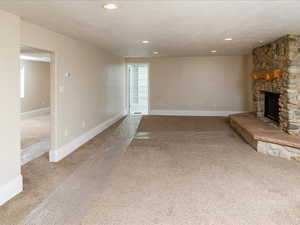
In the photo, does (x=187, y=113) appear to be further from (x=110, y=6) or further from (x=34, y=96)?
(x=110, y=6)

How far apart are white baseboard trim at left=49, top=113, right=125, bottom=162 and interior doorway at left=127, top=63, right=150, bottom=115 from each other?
3.42 metres

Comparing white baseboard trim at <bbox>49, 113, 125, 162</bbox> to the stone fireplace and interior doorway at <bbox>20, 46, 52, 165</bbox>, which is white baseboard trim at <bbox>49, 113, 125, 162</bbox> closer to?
interior doorway at <bbox>20, 46, 52, 165</bbox>

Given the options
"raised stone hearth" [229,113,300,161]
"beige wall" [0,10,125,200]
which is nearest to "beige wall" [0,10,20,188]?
"beige wall" [0,10,125,200]

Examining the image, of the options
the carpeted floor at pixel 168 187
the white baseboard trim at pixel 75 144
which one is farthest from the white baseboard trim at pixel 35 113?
the carpeted floor at pixel 168 187

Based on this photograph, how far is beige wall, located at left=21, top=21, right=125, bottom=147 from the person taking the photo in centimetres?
383

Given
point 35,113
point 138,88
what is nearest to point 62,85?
point 35,113

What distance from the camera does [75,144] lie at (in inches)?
196

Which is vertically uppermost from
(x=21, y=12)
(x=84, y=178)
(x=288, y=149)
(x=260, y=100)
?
(x=21, y=12)

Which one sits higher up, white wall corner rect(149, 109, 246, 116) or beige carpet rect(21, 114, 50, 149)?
white wall corner rect(149, 109, 246, 116)

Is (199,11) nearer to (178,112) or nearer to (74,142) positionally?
(74,142)

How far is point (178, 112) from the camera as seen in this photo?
9.24 m

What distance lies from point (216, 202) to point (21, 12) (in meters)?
3.06

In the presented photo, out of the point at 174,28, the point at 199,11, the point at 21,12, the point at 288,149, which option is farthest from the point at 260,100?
the point at 21,12

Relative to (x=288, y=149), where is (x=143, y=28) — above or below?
above
